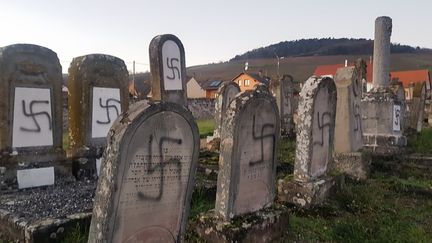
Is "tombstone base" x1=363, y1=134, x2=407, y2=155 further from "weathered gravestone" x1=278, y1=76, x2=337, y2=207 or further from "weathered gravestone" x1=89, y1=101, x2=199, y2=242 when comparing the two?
"weathered gravestone" x1=89, y1=101, x2=199, y2=242

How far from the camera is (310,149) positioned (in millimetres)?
5535

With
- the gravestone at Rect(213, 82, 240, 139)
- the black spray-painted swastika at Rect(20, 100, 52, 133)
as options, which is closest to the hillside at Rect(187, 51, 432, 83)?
the gravestone at Rect(213, 82, 240, 139)

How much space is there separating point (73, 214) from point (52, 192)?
126cm

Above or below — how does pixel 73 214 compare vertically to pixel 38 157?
below

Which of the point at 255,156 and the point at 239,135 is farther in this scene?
the point at 255,156

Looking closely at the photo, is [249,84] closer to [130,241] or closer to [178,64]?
[178,64]

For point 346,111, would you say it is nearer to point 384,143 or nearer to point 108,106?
point 384,143

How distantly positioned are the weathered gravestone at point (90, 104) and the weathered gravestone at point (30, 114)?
0.34m

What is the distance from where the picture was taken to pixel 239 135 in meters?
4.11

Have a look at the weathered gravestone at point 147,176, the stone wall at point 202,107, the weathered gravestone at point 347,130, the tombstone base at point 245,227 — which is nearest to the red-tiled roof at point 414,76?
the stone wall at point 202,107

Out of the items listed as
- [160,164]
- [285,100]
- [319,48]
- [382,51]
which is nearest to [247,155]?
[160,164]

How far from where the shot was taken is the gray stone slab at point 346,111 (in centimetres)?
746

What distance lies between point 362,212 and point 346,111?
7.77ft

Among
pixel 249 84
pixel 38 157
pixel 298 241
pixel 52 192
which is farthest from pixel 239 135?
pixel 249 84
